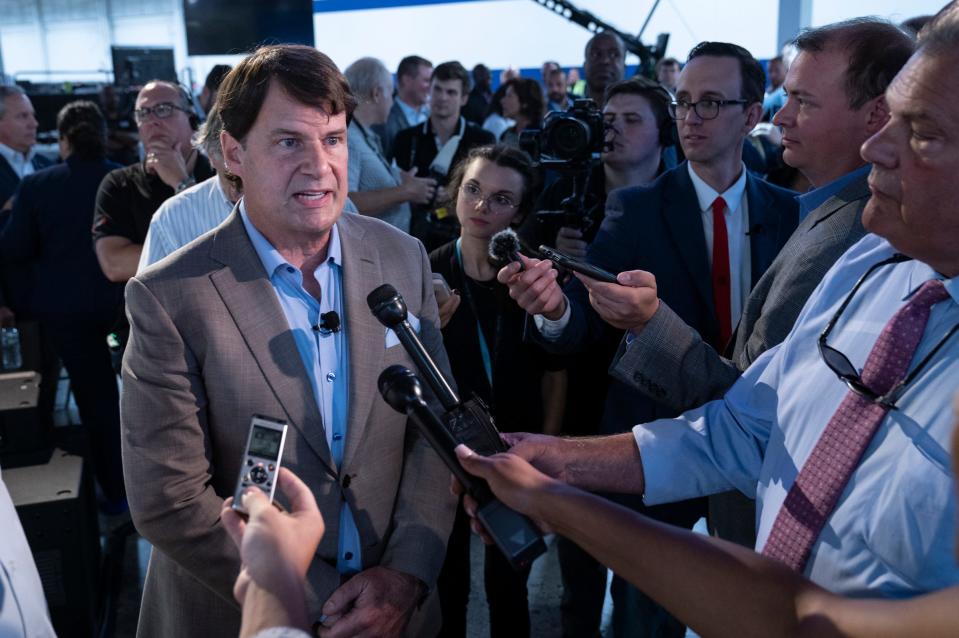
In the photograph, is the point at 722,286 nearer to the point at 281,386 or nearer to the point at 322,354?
the point at 322,354

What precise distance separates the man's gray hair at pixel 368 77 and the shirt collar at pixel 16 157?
6.87ft

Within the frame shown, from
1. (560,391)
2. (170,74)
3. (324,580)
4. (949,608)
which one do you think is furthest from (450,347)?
(170,74)

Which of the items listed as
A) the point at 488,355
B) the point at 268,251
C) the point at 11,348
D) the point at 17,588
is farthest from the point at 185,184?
the point at 17,588

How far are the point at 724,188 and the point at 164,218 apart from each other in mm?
1706

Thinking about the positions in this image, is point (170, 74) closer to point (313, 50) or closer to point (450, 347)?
point (450, 347)

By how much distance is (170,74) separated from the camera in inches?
275

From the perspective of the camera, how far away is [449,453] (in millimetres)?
1107

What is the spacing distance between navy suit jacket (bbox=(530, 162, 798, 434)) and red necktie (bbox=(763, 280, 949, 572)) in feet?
3.51

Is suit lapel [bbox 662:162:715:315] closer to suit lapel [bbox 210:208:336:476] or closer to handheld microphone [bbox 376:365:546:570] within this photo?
suit lapel [bbox 210:208:336:476]

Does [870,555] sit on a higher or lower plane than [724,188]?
lower

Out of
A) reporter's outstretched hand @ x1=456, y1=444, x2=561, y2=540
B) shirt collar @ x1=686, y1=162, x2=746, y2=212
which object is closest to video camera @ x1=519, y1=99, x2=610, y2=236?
shirt collar @ x1=686, y1=162, x2=746, y2=212

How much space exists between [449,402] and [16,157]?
4.77m

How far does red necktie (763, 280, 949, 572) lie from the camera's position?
3.76 ft

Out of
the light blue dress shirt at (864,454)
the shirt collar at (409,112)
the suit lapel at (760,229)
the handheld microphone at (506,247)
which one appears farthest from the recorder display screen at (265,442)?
the shirt collar at (409,112)
